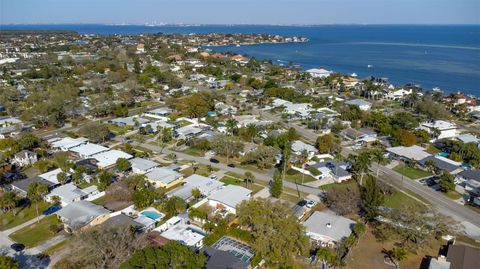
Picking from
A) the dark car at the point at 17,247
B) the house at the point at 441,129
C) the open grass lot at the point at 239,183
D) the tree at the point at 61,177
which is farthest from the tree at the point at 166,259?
the house at the point at 441,129

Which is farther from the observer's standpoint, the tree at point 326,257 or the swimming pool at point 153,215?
the swimming pool at point 153,215

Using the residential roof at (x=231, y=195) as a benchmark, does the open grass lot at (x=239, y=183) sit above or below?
below

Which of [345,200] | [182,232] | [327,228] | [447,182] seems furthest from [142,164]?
[447,182]

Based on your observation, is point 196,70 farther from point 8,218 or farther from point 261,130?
point 8,218

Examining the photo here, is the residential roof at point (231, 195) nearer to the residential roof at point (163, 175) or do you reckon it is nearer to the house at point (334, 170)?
the residential roof at point (163, 175)

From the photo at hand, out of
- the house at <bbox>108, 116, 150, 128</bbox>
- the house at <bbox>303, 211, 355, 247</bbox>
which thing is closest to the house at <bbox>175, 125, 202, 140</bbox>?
the house at <bbox>108, 116, 150, 128</bbox>

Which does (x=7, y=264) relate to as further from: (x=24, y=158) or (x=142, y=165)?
(x=24, y=158)

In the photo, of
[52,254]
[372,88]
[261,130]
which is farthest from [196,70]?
[52,254]
